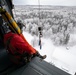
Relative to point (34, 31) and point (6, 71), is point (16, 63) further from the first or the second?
point (34, 31)

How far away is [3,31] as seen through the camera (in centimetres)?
473

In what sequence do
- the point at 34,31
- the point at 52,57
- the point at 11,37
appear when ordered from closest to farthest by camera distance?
the point at 11,37 → the point at 52,57 → the point at 34,31

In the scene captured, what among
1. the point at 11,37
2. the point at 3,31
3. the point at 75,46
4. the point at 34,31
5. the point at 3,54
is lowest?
the point at 75,46

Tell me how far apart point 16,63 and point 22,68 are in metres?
0.19

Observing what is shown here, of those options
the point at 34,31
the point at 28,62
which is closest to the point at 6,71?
the point at 28,62

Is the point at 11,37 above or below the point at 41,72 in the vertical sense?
above

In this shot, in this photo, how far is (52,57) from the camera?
26547 millimetres

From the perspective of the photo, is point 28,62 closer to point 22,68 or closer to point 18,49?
point 22,68

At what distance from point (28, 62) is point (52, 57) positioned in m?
23.2

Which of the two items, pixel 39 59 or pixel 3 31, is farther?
pixel 3 31

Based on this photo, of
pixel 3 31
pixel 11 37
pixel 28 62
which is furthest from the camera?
pixel 3 31

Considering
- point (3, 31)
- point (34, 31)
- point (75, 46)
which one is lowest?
point (75, 46)

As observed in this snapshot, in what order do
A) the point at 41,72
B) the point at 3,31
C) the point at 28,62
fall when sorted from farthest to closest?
1. the point at 3,31
2. the point at 28,62
3. the point at 41,72

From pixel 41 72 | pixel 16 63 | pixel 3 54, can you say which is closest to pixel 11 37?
pixel 16 63
